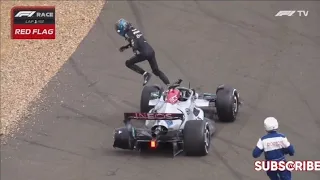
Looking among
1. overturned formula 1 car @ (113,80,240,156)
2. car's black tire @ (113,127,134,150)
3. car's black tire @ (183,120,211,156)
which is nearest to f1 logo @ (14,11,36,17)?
overturned formula 1 car @ (113,80,240,156)

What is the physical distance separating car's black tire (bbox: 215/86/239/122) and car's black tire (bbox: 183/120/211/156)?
1621 millimetres

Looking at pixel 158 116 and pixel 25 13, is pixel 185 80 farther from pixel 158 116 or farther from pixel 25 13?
pixel 25 13

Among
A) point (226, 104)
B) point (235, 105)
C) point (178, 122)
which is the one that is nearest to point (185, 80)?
point (235, 105)

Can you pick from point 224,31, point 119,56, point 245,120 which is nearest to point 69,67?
point 119,56

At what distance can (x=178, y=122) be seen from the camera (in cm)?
1675

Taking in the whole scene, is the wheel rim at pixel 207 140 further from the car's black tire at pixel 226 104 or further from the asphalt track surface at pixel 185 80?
the car's black tire at pixel 226 104

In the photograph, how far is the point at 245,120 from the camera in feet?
60.0

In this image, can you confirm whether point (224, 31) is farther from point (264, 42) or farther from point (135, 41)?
point (135, 41)

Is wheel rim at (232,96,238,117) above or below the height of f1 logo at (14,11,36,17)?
below

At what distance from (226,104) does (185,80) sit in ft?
11.9

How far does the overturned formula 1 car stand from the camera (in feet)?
53.0

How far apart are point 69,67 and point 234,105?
647cm
